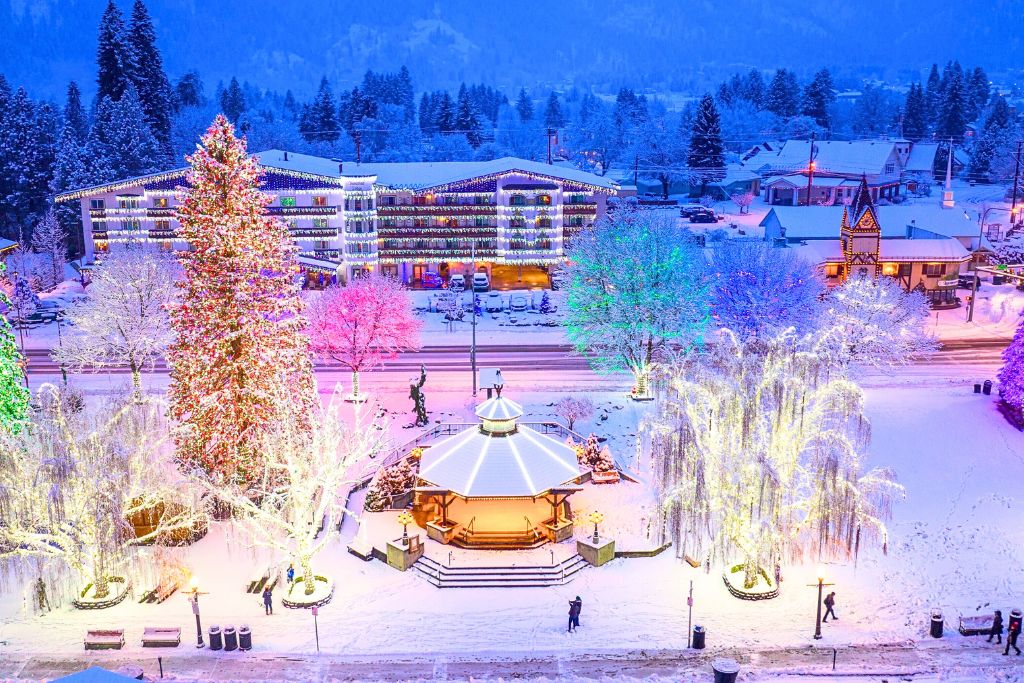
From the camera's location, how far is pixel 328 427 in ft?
110

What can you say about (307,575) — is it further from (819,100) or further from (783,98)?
(783,98)

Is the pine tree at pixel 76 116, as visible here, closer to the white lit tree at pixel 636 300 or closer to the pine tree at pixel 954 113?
the white lit tree at pixel 636 300

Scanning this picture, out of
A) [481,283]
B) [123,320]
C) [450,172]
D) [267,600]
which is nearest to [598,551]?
[267,600]

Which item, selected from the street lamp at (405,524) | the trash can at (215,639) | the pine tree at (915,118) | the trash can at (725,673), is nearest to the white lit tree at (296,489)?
the street lamp at (405,524)

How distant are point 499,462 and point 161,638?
14.1m

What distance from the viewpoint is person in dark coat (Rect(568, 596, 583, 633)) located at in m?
30.3

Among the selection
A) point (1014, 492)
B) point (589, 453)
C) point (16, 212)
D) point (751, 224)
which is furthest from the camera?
point (751, 224)

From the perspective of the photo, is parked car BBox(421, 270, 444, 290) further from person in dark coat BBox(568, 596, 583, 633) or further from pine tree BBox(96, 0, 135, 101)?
person in dark coat BBox(568, 596, 583, 633)

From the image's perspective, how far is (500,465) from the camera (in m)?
37.2

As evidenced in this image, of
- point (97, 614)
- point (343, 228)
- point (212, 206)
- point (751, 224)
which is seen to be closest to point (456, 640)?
point (97, 614)

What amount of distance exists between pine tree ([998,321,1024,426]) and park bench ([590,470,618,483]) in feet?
72.8

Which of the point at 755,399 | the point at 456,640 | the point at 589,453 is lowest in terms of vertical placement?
the point at 456,640

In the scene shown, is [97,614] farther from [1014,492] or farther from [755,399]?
[1014,492]

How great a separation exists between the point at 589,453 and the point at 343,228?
4362cm
